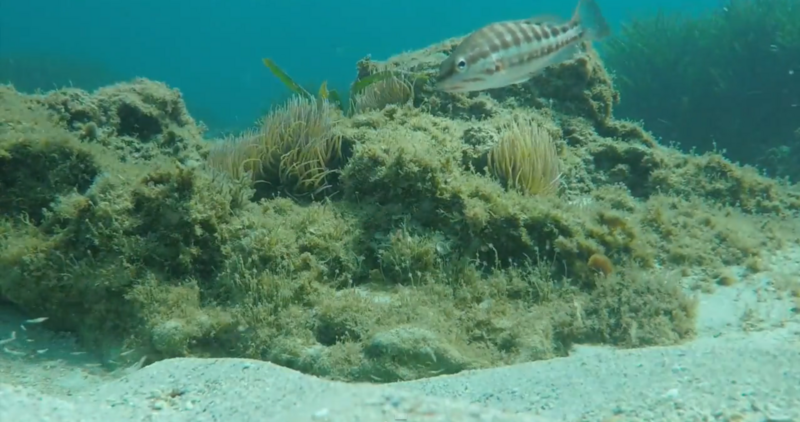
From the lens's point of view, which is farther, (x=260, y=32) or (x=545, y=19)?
(x=260, y=32)

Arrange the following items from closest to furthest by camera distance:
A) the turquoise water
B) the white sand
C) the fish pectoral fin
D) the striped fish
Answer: the white sand → the striped fish → the fish pectoral fin → the turquoise water

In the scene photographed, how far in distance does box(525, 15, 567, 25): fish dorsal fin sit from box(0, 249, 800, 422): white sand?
275 centimetres

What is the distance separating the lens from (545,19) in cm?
517

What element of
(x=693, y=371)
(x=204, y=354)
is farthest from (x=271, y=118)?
(x=693, y=371)

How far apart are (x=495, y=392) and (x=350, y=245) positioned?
210 cm

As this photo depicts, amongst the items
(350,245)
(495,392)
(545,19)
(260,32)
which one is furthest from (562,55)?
(260,32)

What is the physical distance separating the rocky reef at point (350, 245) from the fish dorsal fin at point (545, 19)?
1113 mm

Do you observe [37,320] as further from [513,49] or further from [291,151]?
[513,49]

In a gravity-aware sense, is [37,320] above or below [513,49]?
below

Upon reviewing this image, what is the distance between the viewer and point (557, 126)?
7.18 meters

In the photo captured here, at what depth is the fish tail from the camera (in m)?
5.36

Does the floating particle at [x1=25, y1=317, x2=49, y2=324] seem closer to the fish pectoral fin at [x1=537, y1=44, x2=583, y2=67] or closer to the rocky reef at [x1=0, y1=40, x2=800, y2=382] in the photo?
the rocky reef at [x1=0, y1=40, x2=800, y2=382]

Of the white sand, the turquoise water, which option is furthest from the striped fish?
the turquoise water

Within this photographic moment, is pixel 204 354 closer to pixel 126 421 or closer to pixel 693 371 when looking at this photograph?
pixel 126 421
